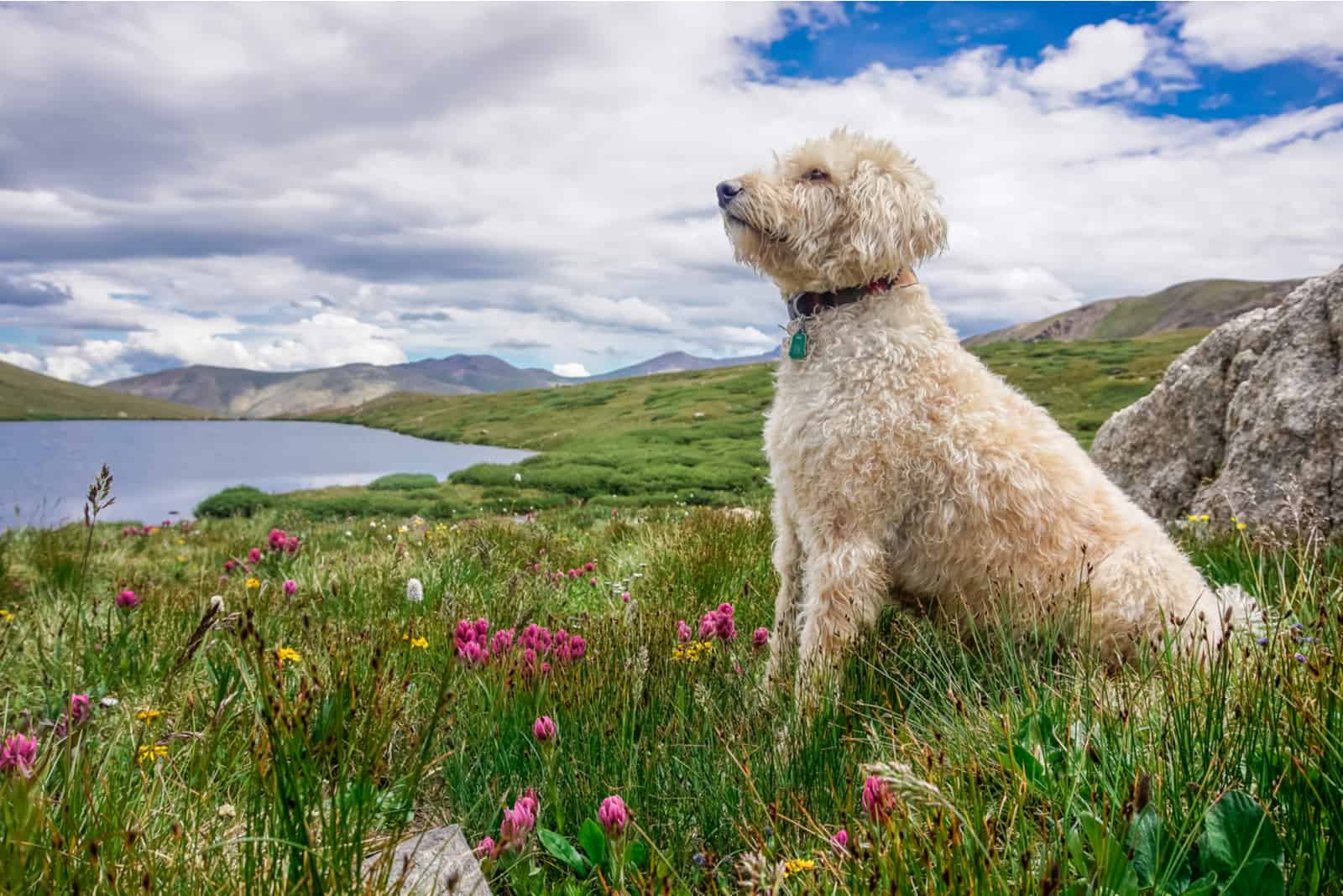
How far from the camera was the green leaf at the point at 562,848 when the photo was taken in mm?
2531

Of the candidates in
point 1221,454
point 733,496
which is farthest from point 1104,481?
point 733,496

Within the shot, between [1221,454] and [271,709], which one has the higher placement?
[271,709]

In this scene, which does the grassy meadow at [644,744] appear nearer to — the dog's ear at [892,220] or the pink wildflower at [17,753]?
the pink wildflower at [17,753]

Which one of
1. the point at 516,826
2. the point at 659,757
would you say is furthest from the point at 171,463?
the point at 516,826

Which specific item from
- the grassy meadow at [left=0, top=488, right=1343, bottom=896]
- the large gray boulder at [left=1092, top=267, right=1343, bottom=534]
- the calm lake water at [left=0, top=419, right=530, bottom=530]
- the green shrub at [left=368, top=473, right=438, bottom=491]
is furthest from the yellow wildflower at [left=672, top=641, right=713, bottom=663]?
the green shrub at [left=368, top=473, right=438, bottom=491]

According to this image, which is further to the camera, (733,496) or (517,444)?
(517,444)

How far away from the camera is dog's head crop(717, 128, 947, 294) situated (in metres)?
4.33

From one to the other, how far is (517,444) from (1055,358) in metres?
44.5

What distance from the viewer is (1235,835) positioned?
70.1 inches

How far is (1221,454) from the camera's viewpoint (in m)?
8.08

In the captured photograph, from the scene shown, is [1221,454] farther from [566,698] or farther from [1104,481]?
[566,698]

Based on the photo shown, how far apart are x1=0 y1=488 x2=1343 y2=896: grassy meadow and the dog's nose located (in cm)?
232

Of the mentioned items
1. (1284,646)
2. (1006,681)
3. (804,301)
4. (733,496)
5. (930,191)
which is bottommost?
(733,496)

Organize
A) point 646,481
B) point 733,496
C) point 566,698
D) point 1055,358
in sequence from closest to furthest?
point 566,698 → point 733,496 → point 646,481 → point 1055,358
